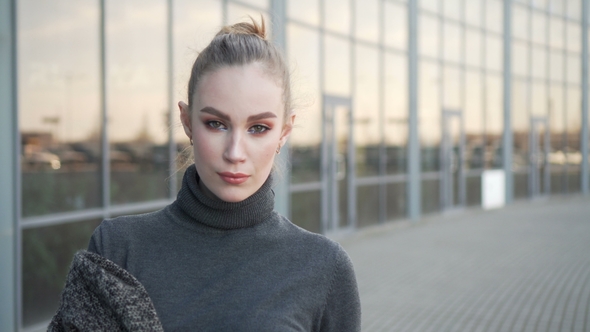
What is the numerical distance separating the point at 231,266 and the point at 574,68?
971 inches

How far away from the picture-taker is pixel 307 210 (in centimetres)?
1137

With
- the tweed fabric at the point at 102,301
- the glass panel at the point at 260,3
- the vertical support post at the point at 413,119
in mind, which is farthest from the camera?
the vertical support post at the point at 413,119

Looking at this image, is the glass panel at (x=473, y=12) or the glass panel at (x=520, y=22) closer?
the glass panel at (x=473, y=12)

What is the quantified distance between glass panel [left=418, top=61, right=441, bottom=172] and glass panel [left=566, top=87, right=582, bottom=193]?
29.5 ft

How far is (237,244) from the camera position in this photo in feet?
4.82

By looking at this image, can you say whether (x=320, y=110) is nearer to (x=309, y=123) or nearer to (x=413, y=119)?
(x=309, y=123)

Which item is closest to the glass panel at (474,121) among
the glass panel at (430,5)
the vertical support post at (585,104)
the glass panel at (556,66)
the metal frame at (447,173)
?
the metal frame at (447,173)

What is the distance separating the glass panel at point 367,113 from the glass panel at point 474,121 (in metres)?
4.92

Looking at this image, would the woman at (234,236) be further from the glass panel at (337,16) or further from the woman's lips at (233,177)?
the glass panel at (337,16)

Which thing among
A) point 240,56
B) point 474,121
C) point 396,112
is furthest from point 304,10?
point 240,56

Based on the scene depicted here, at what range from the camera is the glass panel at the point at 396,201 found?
1439 cm

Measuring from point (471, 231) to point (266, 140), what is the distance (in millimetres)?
12579

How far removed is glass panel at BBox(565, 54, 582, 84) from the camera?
23.5 metres

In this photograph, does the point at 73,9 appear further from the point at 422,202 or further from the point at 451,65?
the point at 451,65
